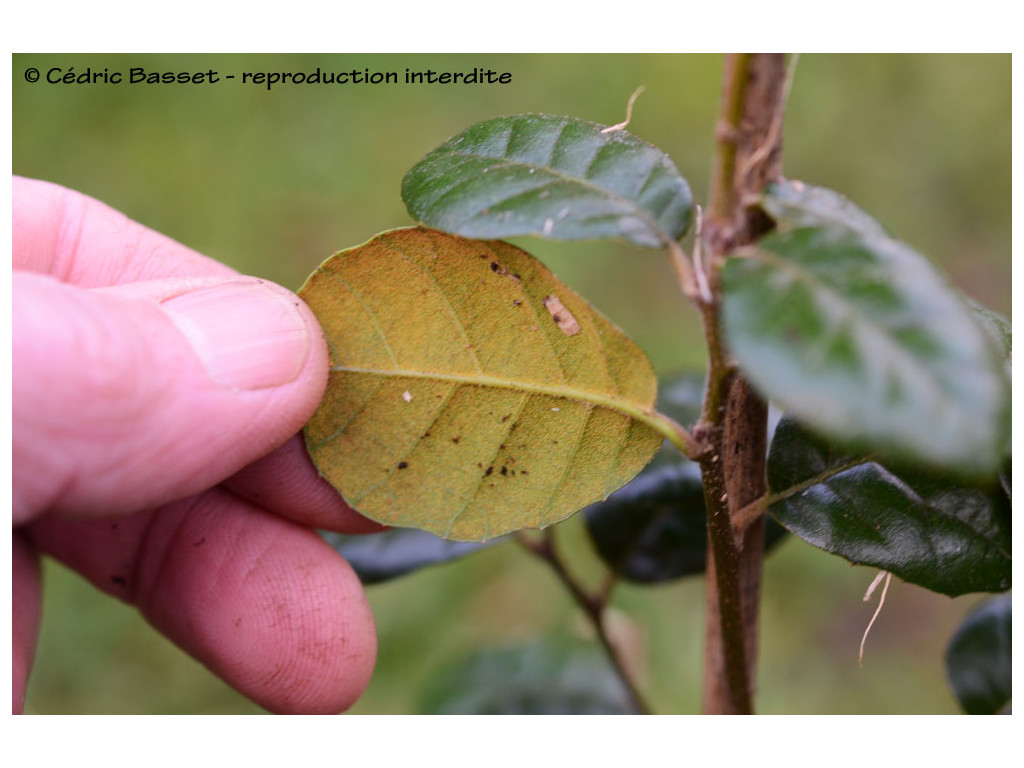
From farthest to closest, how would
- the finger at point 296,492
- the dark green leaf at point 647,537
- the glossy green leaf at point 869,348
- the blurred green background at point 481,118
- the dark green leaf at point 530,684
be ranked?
the blurred green background at point 481,118
the dark green leaf at point 530,684
the dark green leaf at point 647,537
the finger at point 296,492
the glossy green leaf at point 869,348

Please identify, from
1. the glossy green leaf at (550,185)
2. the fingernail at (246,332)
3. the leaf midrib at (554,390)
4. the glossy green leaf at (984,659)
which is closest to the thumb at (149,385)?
the fingernail at (246,332)

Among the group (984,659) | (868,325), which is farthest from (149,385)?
(984,659)

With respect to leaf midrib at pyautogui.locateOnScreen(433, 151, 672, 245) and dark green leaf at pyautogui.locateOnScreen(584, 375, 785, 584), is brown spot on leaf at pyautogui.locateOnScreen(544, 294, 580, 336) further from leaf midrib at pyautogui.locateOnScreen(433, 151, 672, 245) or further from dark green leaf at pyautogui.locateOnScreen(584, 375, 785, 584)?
dark green leaf at pyautogui.locateOnScreen(584, 375, 785, 584)

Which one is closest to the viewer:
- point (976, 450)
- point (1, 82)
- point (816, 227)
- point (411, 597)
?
point (976, 450)

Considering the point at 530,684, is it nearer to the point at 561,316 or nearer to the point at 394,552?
the point at 394,552

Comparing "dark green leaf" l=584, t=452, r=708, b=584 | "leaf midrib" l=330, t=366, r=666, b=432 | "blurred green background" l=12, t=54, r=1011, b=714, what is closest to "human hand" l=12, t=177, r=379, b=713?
"leaf midrib" l=330, t=366, r=666, b=432

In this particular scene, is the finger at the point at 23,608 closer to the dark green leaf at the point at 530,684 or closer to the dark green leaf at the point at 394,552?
the dark green leaf at the point at 394,552

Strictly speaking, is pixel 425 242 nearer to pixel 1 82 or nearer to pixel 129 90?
pixel 1 82

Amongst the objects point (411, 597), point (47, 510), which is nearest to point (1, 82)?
point (47, 510)
